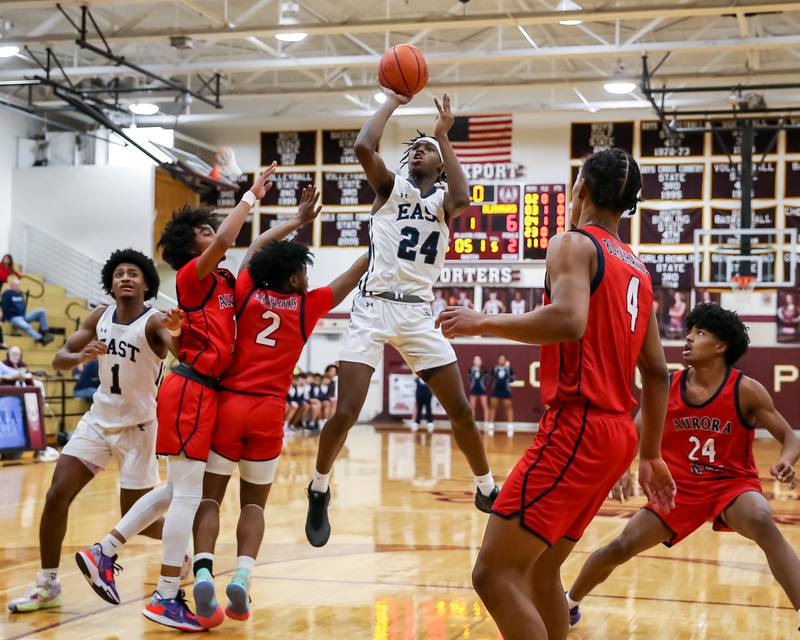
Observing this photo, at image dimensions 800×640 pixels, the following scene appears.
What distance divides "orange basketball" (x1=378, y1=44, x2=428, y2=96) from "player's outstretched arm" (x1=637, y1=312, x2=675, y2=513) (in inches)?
94.0

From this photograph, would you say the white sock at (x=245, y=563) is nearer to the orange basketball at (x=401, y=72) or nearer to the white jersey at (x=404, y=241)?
the white jersey at (x=404, y=241)

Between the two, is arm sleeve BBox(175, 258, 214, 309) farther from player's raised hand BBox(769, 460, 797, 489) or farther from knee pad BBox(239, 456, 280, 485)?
player's raised hand BBox(769, 460, 797, 489)

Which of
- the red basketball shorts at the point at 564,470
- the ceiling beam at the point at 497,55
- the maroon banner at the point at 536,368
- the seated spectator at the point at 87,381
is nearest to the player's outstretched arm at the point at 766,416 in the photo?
the red basketball shorts at the point at 564,470

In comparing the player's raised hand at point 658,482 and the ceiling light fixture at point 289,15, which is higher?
the ceiling light fixture at point 289,15

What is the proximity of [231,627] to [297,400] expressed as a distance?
1495 cm

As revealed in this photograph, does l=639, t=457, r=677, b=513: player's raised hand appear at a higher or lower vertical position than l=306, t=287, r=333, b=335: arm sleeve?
lower

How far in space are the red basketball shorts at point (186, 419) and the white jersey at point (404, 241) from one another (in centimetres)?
120

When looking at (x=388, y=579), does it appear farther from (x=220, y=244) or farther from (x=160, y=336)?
(x=220, y=244)

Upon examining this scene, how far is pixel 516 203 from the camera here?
21.5 meters

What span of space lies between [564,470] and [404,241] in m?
2.58

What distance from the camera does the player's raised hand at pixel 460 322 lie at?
10.8ft

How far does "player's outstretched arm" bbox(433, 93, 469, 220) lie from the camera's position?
540cm

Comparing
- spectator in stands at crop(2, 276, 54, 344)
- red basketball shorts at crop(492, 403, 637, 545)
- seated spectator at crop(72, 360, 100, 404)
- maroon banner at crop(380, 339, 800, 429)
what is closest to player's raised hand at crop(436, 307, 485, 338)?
red basketball shorts at crop(492, 403, 637, 545)

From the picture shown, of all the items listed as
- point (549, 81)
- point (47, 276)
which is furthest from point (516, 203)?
point (47, 276)
